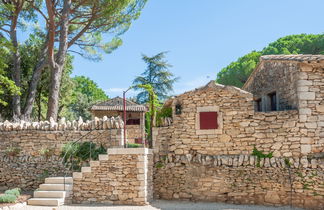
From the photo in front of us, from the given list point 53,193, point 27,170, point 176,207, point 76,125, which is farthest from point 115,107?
point 176,207

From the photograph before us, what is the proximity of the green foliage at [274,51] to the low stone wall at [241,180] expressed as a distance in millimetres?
15068

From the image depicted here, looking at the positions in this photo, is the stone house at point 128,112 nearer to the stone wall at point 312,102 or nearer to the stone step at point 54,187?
the stone step at point 54,187

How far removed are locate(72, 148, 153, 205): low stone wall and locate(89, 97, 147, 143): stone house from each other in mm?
10776

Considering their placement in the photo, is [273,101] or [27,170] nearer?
[27,170]

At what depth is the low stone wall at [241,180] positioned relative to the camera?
9.66m

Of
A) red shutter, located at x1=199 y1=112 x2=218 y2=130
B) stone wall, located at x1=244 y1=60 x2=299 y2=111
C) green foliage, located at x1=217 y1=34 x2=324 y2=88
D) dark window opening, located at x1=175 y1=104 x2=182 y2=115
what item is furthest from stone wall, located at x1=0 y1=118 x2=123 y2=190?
green foliage, located at x1=217 y1=34 x2=324 y2=88

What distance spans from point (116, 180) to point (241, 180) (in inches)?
162

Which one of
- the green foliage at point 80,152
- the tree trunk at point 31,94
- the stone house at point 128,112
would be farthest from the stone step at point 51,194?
the stone house at point 128,112

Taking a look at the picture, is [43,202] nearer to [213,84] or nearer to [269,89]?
[213,84]

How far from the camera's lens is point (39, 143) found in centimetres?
1148

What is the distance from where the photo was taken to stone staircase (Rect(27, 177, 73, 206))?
9195 mm

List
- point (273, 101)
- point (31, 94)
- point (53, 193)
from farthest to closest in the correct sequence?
point (31, 94) → point (273, 101) → point (53, 193)

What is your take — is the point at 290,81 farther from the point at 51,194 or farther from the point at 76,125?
the point at 51,194

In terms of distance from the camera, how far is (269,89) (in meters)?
12.0
